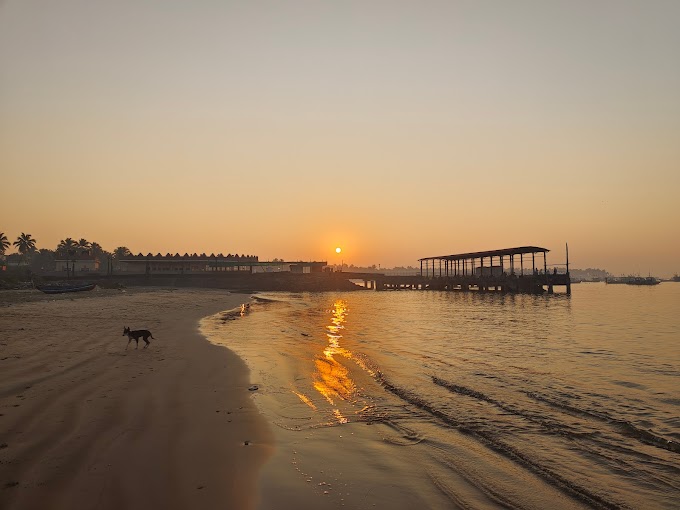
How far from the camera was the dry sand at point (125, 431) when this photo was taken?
5742 millimetres

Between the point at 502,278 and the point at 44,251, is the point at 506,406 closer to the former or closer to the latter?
the point at 502,278

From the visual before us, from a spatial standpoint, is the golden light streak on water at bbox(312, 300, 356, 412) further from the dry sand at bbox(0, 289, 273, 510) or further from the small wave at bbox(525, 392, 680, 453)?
the small wave at bbox(525, 392, 680, 453)

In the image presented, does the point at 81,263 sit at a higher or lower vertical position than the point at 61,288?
higher

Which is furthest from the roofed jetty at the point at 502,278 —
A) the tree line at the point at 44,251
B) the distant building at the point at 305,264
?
the tree line at the point at 44,251

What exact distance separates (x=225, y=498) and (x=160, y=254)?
459ft

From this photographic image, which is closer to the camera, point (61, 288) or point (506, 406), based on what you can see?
point (506, 406)

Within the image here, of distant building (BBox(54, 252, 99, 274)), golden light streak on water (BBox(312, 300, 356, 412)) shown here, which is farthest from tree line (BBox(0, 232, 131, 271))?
golden light streak on water (BBox(312, 300, 356, 412))

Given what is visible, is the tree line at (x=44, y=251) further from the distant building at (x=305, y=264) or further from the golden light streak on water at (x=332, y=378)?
the golden light streak on water at (x=332, y=378)

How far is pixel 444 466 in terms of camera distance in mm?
7500

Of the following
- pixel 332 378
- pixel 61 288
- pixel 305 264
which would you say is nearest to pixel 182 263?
pixel 305 264

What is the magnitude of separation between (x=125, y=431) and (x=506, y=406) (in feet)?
29.6

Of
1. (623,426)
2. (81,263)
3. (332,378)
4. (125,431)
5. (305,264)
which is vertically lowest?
(623,426)

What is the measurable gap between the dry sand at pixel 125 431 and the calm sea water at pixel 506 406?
155cm

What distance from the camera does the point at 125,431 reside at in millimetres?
8016
